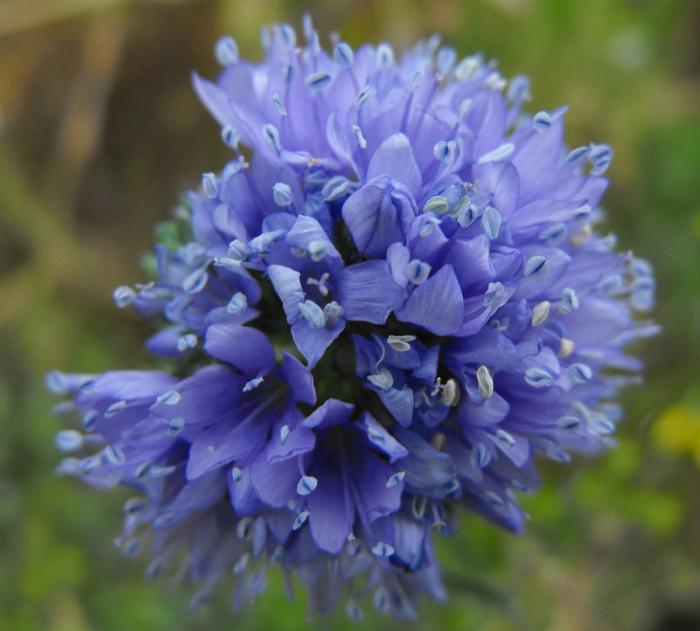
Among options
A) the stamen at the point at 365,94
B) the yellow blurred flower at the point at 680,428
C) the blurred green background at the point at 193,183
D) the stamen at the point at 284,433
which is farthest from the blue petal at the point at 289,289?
the yellow blurred flower at the point at 680,428

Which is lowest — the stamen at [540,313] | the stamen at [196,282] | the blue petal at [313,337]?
the stamen at [540,313]

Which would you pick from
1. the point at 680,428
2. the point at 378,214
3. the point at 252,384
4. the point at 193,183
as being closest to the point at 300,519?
the point at 252,384

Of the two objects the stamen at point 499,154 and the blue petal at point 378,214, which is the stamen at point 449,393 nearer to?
the blue petal at point 378,214

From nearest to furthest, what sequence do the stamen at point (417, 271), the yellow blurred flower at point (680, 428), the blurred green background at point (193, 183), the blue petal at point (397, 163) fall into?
the stamen at point (417, 271) → the blue petal at point (397, 163) → the yellow blurred flower at point (680, 428) → the blurred green background at point (193, 183)

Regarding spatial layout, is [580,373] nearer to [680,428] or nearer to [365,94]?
[365,94]

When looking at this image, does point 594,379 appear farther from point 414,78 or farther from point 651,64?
point 651,64

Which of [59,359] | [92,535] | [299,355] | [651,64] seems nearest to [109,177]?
[59,359]
